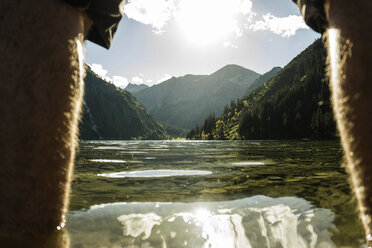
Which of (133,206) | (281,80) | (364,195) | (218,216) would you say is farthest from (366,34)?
(281,80)

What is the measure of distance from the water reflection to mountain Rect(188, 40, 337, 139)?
283 ft

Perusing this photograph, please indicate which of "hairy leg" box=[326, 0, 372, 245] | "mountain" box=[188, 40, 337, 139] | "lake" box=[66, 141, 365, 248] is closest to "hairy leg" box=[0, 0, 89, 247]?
"lake" box=[66, 141, 365, 248]

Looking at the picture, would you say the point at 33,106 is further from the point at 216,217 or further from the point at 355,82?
the point at 216,217

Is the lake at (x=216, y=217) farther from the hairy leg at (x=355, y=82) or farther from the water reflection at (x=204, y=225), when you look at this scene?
the hairy leg at (x=355, y=82)

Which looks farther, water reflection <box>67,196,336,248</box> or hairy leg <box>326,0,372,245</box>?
water reflection <box>67,196,336,248</box>

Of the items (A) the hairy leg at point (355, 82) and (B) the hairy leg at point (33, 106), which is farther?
(B) the hairy leg at point (33, 106)

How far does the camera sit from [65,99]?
173 cm

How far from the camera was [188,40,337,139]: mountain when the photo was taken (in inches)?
3976

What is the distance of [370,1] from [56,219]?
261cm

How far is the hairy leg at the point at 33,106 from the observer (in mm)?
1529

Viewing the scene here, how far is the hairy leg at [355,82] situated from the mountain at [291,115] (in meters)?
87.4

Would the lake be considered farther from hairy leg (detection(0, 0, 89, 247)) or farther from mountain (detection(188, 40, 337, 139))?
mountain (detection(188, 40, 337, 139))

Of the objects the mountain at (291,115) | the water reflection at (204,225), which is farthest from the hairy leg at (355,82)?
the mountain at (291,115)

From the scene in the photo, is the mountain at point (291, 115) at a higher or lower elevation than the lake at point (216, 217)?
higher
